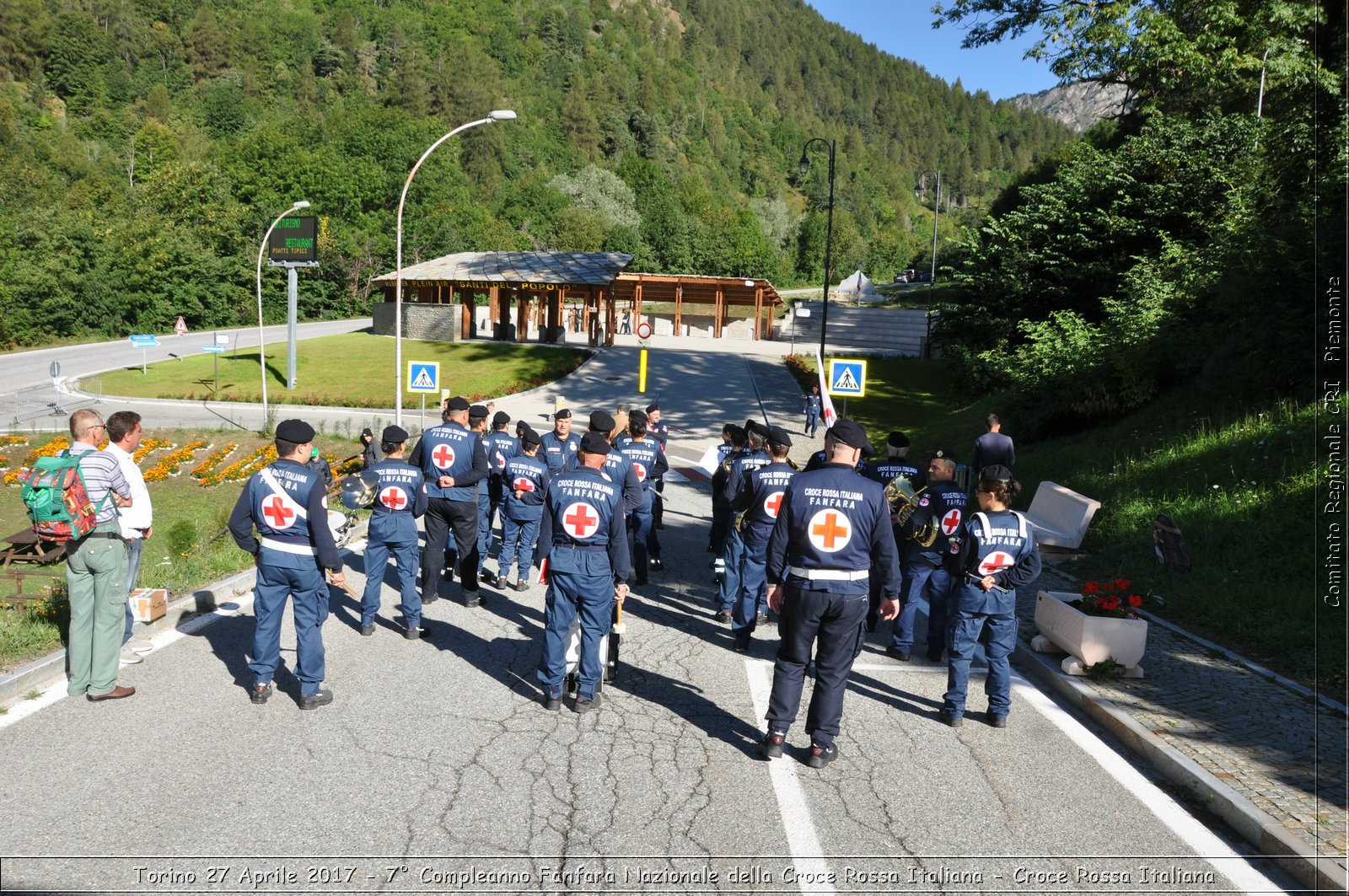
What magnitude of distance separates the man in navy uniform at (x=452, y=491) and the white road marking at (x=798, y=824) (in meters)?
3.68

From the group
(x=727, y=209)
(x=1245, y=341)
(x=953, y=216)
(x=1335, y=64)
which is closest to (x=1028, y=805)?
(x=1245, y=341)

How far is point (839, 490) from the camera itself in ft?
17.6

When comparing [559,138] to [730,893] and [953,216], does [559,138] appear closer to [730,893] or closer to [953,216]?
[953,216]

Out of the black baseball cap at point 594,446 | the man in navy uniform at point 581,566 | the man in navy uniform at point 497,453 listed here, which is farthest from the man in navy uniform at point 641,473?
the man in navy uniform at point 581,566

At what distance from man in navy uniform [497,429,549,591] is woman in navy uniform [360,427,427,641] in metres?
1.32

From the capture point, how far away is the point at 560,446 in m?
10.6

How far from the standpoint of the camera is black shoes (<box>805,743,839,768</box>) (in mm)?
5383

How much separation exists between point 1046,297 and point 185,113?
108920mm

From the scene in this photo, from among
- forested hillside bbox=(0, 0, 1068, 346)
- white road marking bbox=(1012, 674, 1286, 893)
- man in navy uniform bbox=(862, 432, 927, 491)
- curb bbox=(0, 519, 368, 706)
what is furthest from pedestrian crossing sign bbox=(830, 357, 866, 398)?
forested hillside bbox=(0, 0, 1068, 346)

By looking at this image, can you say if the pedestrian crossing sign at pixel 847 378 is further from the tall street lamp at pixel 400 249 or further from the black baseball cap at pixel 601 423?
the black baseball cap at pixel 601 423

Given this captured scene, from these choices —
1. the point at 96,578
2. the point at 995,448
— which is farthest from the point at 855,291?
the point at 96,578

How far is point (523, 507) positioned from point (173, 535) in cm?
436

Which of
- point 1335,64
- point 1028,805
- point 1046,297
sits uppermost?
point 1335,64

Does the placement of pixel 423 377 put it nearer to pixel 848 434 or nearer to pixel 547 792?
pixel 848 434
